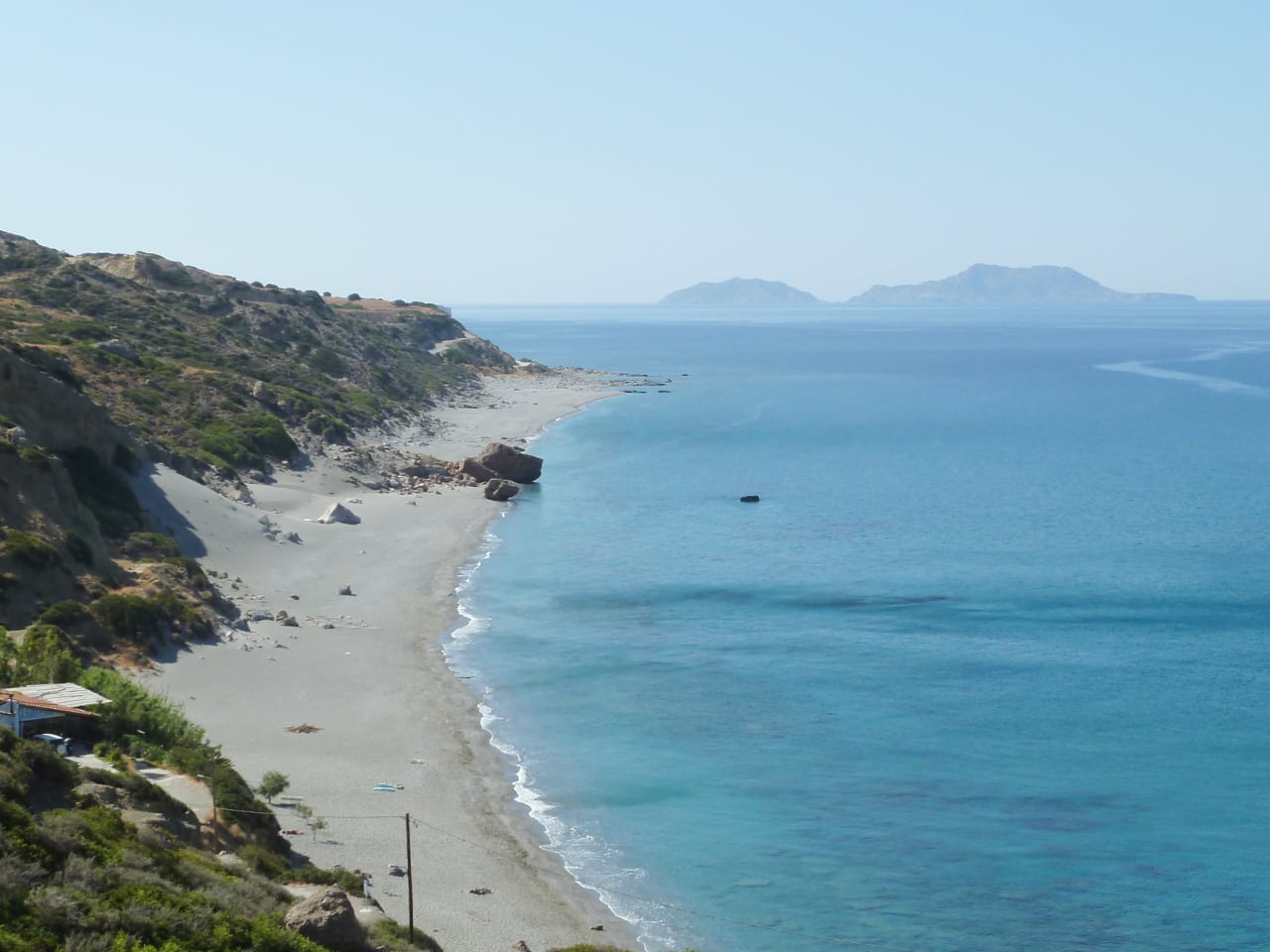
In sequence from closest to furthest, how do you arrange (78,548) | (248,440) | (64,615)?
1. (64,615)
2. (78,548)
3. (248,440)

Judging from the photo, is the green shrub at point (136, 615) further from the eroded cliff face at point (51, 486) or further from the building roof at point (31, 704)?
the building roof at point (31, 704)

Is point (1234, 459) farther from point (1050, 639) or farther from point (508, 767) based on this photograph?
point (508, 767)

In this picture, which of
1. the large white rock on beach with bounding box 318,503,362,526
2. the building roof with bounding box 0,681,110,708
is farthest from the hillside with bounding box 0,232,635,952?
the large white rock on beach with bounding box 318,503,362,526

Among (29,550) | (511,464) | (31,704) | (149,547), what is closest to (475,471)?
(511,464)

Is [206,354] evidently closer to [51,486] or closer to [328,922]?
[51,486]

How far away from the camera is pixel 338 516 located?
6219 centimetres

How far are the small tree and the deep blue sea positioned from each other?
608 centimetres

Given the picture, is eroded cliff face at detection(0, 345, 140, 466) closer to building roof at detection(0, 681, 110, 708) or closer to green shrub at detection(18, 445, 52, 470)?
green shrub at detection(18, 445, 52, 470)

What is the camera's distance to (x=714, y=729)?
3591 centimetres

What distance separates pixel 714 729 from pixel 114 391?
4796 cm

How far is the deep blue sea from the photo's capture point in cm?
2656

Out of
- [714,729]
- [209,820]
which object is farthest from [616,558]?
[209,820]

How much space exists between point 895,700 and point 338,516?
109 ft


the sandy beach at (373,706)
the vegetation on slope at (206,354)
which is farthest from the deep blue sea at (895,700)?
the vegetation on slope at (206,354)
